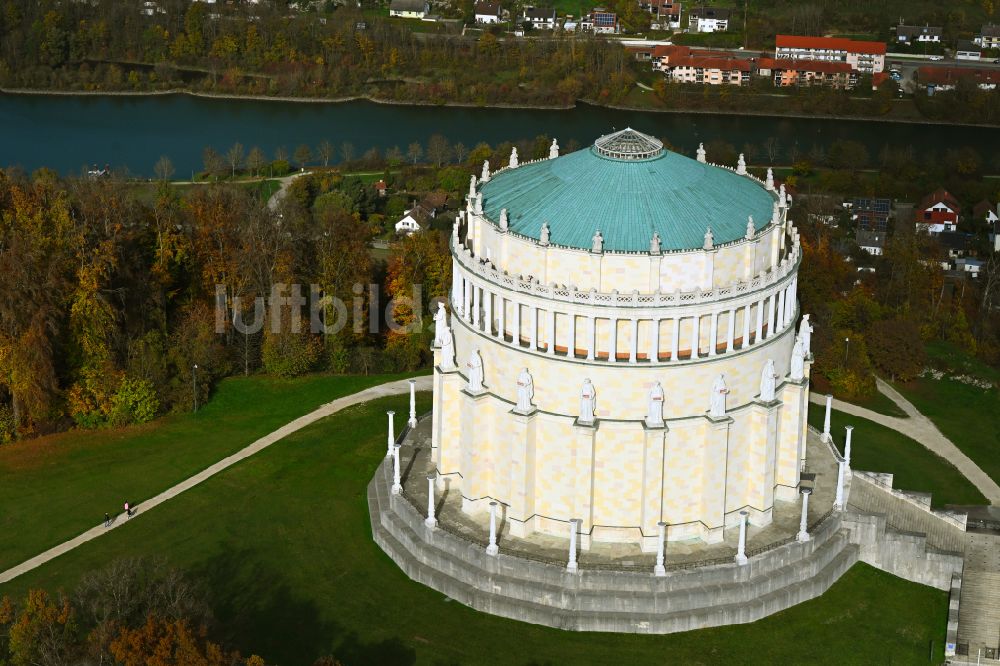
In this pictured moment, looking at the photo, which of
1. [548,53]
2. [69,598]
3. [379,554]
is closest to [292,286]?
[379,554]

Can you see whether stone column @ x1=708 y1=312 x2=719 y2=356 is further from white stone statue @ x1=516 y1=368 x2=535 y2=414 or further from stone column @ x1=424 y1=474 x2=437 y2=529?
stone column @ x1=424 y1=474 x2=437 y2=529

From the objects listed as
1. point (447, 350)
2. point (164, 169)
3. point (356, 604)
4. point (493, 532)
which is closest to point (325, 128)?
point (164, 169)

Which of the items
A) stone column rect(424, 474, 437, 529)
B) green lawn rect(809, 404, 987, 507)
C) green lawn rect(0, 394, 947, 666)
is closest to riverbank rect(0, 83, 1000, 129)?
green lawn rect(809, 404, 987, 507)

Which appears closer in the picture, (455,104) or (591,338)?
(591,338)

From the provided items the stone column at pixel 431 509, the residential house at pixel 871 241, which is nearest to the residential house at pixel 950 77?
the residential house at pixel 871 241

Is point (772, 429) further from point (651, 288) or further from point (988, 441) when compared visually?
point (988, 441)

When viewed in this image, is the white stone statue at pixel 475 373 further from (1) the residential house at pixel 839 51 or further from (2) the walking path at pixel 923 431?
(1) the residential house at pixel 839 51

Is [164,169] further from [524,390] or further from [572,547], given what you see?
[572,547]
